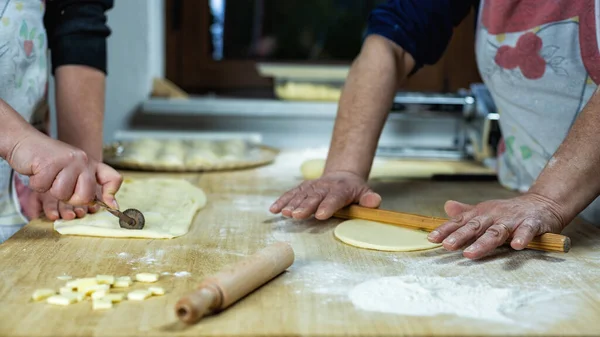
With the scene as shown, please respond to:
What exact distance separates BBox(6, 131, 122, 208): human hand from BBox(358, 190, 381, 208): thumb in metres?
0.52

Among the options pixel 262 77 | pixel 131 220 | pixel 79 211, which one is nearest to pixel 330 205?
pixel 131 220

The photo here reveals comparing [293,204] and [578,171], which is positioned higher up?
[578,171]

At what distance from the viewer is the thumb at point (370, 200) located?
1286mm

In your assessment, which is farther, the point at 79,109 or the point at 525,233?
the point at 79,109

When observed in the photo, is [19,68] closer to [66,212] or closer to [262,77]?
[66,212]

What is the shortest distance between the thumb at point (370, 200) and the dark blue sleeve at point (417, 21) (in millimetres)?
416

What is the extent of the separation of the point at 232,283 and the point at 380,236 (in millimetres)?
406

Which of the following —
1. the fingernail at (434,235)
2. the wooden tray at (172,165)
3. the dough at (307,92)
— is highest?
the fingernail at (434,235)

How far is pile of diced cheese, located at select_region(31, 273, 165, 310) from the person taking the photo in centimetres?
79

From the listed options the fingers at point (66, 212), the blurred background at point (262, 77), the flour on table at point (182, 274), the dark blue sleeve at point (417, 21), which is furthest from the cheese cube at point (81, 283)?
the blurred background at point (262, 77)

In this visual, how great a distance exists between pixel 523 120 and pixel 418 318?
841mm

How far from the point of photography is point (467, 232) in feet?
3.35

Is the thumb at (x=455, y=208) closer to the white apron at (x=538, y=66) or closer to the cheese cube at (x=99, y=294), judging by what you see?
the white apron at (x=538, y=66)

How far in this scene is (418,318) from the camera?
757mm
